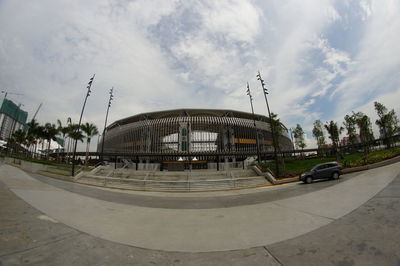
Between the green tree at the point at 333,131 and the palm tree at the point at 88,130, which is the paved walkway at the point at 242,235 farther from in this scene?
the palm tree at the point at 88,130

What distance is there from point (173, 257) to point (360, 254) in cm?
350

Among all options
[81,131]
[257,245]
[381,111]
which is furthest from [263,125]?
[257,245]

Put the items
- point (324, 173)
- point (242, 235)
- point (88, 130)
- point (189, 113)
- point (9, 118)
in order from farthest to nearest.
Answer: point (9, 118) < point (189, 113) < point (88, 130) < point (324, 173) < point (242, 235)

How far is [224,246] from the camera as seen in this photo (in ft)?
12.6

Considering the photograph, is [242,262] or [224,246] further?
[224,246]

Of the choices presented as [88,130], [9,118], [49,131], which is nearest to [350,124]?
[88,130]

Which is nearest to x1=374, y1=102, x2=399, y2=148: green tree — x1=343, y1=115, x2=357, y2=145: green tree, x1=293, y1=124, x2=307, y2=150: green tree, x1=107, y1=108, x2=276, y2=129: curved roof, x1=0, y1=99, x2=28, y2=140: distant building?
x1=343, y1=115, x2=357, y2=145: green tree

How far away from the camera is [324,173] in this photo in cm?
1538

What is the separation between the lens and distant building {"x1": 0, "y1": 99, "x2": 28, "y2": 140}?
129m

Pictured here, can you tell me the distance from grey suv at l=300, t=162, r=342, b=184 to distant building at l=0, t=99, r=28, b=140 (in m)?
187

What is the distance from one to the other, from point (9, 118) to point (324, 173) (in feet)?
688

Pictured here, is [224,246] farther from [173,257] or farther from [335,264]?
[335,264]

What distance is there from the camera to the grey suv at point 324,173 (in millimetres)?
15216

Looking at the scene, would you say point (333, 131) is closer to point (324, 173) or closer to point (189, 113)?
point (324, 173)
